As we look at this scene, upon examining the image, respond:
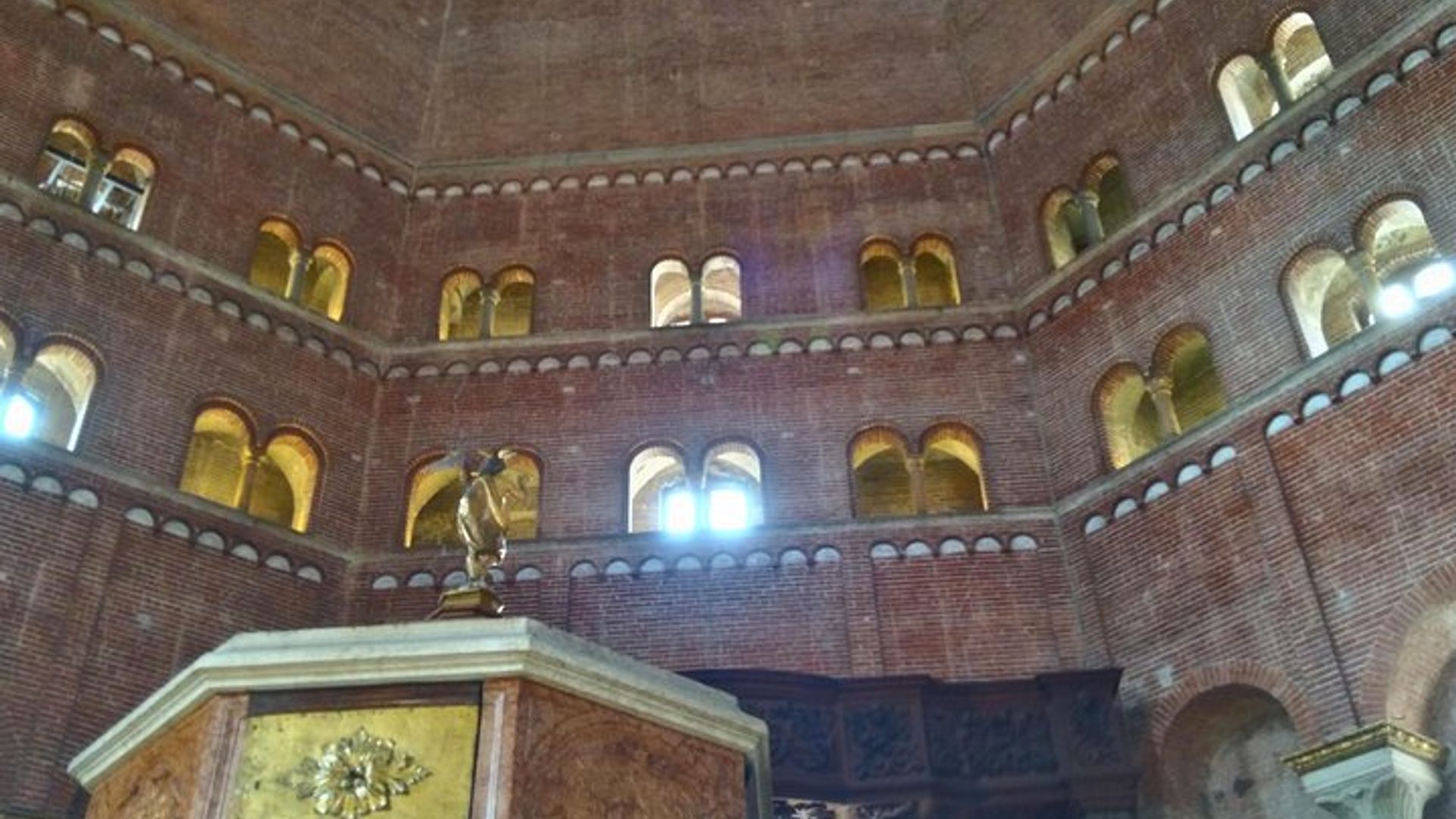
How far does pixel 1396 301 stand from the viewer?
14484 mm

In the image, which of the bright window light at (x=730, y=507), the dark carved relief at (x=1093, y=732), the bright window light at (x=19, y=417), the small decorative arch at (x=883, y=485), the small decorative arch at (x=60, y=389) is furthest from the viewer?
the bright window light at (x=730, y=507)

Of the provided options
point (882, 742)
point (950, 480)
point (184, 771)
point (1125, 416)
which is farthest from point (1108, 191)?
point (184, 771)

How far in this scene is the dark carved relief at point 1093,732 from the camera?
13070 mm

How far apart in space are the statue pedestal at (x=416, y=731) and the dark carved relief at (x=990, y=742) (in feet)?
23.0

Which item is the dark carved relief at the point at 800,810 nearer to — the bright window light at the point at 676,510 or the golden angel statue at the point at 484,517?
the bright window light at the point at 676,510

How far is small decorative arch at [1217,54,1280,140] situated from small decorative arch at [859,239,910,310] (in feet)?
14.8

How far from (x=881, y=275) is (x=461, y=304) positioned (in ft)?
19.2

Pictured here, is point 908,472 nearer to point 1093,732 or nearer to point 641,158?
point 1093,732

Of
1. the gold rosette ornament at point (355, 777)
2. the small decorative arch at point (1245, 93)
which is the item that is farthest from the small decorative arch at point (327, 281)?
the gold rosette ornament at point (355, 777)

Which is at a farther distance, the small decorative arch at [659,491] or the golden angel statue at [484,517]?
the small decorative arch at [659,491]

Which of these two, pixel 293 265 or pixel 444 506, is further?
pixel 444 506

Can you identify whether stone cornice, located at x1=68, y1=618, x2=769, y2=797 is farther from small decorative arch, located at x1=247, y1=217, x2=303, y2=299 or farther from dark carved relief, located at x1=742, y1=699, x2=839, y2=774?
small decorative arch, located at x1=247, y1=217, x2=303, y2=299

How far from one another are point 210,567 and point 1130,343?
10.5 m

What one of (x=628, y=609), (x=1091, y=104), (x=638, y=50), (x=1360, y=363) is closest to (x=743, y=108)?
(x=638, y=50)
